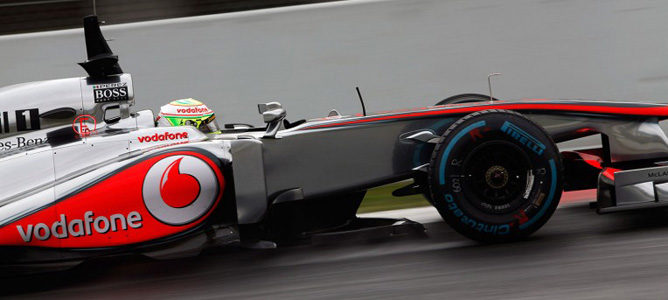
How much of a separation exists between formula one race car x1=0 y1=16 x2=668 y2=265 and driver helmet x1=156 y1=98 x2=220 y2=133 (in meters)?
0.61

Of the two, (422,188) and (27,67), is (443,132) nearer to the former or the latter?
(422,188)

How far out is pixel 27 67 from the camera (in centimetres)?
738

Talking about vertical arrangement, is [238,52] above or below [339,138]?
above

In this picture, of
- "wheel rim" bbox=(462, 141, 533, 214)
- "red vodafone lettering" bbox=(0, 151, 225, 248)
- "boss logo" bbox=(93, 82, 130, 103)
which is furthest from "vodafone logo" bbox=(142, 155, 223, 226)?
"wheel rim" bbox=(462, 141, 533, 214)

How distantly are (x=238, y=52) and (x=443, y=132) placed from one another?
11.5 feet

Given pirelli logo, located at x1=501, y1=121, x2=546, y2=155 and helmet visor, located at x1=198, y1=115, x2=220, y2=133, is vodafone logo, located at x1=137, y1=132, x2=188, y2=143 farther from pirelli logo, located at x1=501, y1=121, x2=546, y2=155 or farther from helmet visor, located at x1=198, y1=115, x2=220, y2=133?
pirelli logo, located at x1=501, y1=121, x2=546, y2=155

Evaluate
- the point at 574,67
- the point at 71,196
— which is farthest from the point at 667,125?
the point at 71,196

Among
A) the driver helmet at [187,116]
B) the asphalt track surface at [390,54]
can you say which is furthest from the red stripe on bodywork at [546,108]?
the asphalt track surface at [390,54]

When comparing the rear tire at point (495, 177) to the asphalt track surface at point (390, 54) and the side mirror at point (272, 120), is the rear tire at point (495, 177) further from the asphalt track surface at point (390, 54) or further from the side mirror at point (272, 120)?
the asphalt track surface at point (390, 54)

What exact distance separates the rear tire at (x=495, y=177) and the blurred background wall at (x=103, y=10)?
381 centimetres

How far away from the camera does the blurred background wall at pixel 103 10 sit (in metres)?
7.57

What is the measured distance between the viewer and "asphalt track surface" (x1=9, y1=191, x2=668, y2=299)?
3.64 m

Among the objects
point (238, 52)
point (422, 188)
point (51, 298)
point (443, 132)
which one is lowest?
point (51, 298)

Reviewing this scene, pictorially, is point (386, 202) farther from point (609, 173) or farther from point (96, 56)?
point (96, 56)
